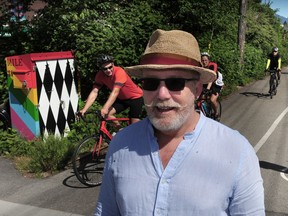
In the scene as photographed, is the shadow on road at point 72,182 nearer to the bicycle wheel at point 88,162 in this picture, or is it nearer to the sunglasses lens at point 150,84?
the bicycle wheel at point 88,162

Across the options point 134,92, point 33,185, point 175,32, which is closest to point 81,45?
point 134,92

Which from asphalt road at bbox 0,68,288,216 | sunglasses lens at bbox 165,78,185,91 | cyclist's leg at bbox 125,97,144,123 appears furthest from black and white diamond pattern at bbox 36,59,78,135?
sunglasses lens at bbox 165,78,185,91

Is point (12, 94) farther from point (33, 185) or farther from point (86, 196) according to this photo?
point (86, 196)

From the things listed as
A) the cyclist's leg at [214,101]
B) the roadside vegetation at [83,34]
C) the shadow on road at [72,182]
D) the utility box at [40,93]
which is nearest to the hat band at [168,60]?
the shadow on road at [72,182]

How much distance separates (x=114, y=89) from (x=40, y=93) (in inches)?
86.5

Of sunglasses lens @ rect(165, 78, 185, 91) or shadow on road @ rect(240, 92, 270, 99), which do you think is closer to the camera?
sunglasses lens @ rect(165, 78, 185, 91)

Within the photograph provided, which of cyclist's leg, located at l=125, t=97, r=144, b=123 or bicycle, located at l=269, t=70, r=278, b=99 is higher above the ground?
cyclist's leg, located at l=125, t=97, r=144, b=123

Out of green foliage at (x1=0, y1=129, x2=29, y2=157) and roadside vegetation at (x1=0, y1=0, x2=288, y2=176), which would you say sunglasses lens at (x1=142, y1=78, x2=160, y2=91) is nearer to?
roadside vegetation at (x1=0, y1=0, x2=288, y2=176)

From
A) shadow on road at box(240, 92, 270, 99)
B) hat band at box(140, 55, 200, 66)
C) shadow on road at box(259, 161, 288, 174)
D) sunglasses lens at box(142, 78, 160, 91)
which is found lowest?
shadow on road at box(240, 92, 270, 99)

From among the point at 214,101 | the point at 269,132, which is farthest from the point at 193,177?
the point at 214,101

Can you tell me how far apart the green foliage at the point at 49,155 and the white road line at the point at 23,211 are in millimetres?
1222

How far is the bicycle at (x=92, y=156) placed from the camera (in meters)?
5.59

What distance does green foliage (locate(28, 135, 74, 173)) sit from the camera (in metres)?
6.03

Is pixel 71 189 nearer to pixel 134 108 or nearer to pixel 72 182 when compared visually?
pixel 72 182
